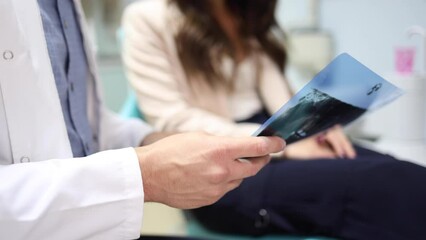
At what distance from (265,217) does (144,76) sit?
0.44m

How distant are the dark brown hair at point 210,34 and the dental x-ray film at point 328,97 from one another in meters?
0.47

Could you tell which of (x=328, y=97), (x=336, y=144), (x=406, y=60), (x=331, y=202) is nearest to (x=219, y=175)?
(x=328, y=97)

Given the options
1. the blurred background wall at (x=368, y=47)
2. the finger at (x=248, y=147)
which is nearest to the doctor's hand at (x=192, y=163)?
the finger at (x=248, y=147)

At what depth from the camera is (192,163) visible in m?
0.44

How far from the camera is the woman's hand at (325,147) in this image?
2.84 ft

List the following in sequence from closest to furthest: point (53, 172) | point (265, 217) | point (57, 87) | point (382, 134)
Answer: point (53, 172) < point (57, 87) < point (265, 217) < point (382, 134)

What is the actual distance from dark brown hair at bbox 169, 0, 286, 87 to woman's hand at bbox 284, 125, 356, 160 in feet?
0.84

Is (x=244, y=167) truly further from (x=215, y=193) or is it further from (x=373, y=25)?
(x=373, y=25)

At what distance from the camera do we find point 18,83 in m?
0.46

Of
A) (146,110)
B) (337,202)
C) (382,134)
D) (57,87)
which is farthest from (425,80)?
(57,87)

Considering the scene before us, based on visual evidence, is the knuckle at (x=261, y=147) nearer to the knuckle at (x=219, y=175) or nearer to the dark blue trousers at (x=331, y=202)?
the knuckle at (x=219, y=175)

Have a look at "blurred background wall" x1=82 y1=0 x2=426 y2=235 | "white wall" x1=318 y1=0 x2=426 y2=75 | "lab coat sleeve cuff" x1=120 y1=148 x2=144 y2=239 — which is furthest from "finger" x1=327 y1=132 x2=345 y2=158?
"lab coat sleeve cuff" x1=120 y1=148 x2=144 y2=239

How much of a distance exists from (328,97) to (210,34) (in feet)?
1.96

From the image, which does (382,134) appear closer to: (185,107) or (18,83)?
(185,107)
